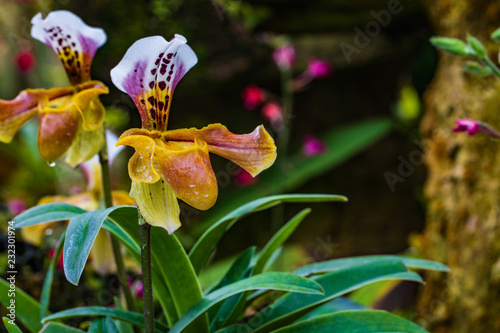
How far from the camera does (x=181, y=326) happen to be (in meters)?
0.66

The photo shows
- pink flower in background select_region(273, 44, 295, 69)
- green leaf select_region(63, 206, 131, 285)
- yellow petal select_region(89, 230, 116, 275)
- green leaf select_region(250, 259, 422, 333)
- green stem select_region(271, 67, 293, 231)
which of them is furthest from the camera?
green stem select_region(271, 67, 293, 231)

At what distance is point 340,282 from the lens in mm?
779

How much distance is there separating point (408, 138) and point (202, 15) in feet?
3.92

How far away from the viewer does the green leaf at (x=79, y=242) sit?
0.54 m

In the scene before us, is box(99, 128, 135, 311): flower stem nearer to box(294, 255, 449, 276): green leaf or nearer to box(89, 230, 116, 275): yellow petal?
box(89, 230, 116, 275): yellow petal

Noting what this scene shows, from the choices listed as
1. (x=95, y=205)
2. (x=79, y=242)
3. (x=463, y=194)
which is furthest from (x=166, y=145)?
(x=463, y=194)

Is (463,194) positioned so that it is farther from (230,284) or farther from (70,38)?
(70,38)

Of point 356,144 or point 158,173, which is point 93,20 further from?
point 158,173

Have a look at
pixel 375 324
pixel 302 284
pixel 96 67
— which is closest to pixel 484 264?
pixel 375 324

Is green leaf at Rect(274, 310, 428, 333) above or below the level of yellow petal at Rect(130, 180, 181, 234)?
below

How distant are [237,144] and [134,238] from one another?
8.9 inches

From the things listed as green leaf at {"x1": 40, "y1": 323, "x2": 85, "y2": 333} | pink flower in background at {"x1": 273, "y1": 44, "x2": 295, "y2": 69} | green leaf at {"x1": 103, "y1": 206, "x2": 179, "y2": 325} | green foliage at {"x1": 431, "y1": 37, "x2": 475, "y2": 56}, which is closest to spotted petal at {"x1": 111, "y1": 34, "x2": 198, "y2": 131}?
green leaf at {"x1": 103, "y1": 206, "x2": 179, "y2": 325}

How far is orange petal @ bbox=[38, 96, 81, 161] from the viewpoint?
0.69 m

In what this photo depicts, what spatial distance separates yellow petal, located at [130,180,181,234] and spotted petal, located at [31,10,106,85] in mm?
294
